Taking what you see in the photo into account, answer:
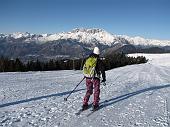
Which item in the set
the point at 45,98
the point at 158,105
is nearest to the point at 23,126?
the point at 45,98

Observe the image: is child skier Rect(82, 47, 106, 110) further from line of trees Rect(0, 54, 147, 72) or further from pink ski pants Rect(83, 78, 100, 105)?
line of trees Rect(0, 54, 147, 72)

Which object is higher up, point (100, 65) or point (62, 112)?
point (100, 65)

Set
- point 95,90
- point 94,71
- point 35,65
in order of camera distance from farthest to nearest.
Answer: point 35,65, point 95,90, point 94,71

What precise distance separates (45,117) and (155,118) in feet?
13.4

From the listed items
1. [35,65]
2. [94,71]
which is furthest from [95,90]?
[35,65]

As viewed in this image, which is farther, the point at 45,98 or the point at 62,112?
the point at 45,98

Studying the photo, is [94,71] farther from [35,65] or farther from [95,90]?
[35,65]

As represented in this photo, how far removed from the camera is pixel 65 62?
122 metres

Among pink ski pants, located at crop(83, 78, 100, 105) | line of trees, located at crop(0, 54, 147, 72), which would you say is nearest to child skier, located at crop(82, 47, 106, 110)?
pink ski pants, located at crop(83, 78, 100, 105)

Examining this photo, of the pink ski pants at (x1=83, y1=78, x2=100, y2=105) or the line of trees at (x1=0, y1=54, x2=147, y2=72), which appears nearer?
the pink ski pants at (x1=83, y1=78, x2=100, y2=105)

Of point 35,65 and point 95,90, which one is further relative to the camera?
point 35,65

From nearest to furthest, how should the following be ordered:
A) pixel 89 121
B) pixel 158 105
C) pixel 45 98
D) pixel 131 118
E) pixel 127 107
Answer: pixel 89 121 → pixel 131 118 → pixel 127 107 → pixel 158 105 → pixel 45 98

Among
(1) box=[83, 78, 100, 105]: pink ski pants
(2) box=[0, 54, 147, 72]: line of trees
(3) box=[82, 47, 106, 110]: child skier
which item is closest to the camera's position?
(3) box=[82, 47, 106, 110]: child skier

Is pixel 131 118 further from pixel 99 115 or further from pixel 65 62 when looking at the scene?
pixel 65 62
